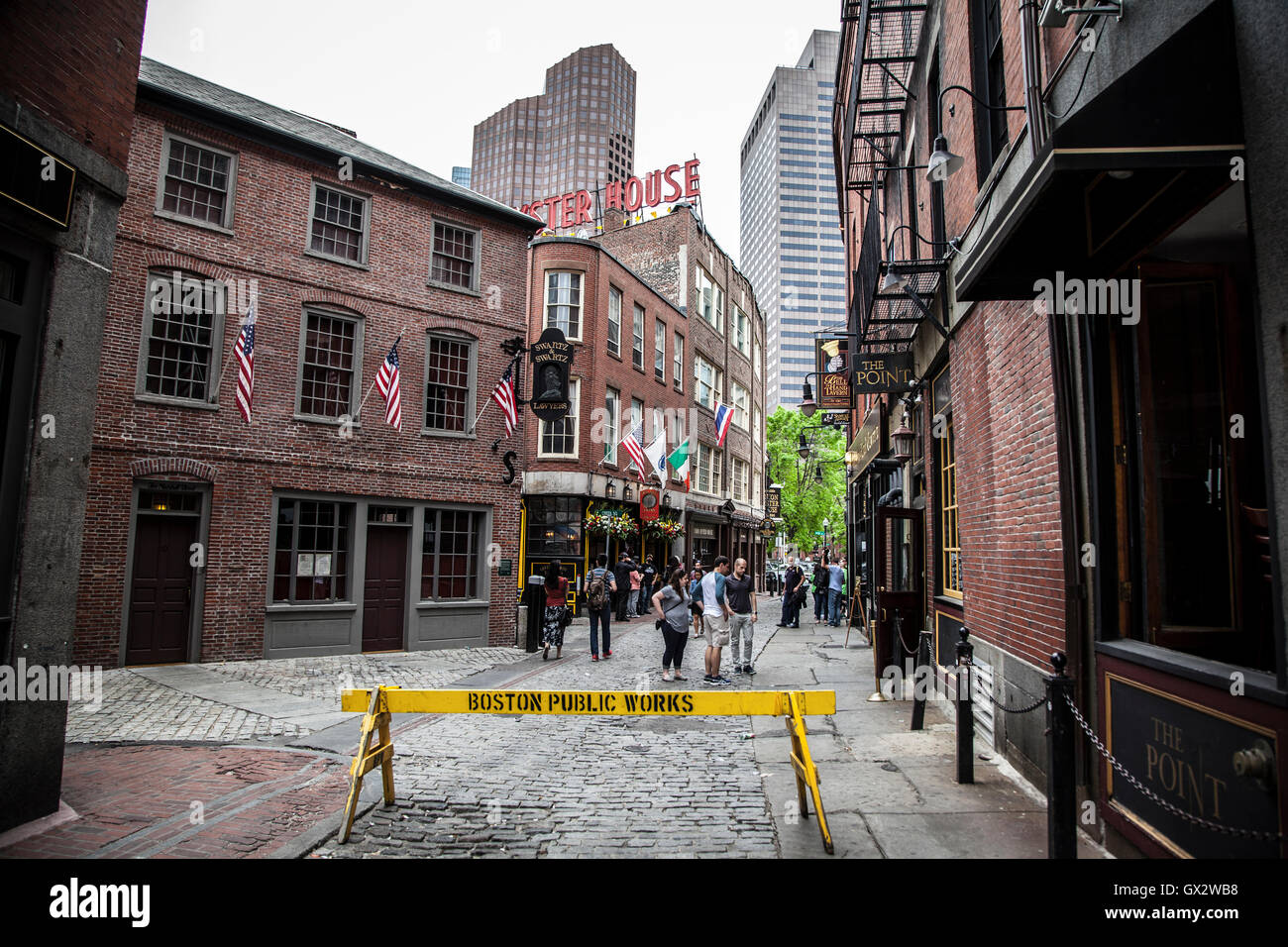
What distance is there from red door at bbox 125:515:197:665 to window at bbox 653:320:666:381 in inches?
699

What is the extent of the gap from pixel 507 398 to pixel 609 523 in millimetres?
7233

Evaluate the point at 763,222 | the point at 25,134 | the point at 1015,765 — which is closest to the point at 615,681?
the point at 1015,765

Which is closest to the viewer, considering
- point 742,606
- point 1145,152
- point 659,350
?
point 1145,152

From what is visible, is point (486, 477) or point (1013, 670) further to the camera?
point (486, 477)

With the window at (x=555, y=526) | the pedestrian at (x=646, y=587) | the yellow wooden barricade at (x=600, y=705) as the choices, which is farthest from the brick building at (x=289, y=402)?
the yellow wooden barricade at (x=600, y=705)

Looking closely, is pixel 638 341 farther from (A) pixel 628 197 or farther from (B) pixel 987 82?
(B) pixel 987 82

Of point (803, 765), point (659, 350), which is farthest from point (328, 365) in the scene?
point (659, 350)

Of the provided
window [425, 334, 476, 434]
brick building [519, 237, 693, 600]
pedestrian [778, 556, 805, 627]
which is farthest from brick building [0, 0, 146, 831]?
pedestrian [778, 556, 805, 627]

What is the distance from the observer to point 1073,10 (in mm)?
4297

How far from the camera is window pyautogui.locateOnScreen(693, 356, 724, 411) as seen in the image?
1248 inches

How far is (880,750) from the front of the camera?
22.1 feet

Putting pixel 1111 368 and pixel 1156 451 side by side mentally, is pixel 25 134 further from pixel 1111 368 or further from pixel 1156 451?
pixel 1156 451

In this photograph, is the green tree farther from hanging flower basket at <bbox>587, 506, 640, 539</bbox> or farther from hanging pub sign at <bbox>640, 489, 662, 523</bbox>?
hanging flower basket at <bbox>587, 506, 640, 539</bbox>
